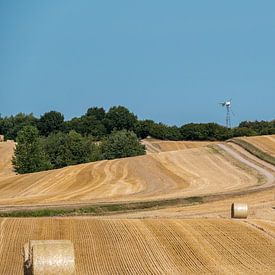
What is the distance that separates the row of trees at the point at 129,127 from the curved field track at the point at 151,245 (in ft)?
333

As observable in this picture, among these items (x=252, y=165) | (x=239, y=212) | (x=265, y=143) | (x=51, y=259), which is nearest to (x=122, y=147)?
(x=265, y=143)

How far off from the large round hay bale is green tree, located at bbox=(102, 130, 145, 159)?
7305 cm

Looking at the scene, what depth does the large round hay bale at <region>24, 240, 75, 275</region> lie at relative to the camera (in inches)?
444

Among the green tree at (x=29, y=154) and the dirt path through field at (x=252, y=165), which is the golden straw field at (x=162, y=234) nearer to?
the dirt path through field at (x=252, y=165)

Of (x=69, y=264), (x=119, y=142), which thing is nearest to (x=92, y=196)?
(x=69, y=264)

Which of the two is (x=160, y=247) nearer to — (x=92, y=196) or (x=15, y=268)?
(x=15, y=268)

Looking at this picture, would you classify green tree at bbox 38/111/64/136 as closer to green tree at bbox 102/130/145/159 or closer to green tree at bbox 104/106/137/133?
green tree at bbox 104/106/137/133

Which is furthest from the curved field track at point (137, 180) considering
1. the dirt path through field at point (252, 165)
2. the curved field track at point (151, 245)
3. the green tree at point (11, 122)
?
the green tree at point (11, 122)

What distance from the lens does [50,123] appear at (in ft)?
460

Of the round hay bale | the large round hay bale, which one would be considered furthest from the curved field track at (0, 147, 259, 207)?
the large round hay bale

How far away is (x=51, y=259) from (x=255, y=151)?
50631mm

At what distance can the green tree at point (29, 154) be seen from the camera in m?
75.2

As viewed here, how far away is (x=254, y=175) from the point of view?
48.7m

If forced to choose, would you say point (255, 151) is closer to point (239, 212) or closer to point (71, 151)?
point (71, 151)
